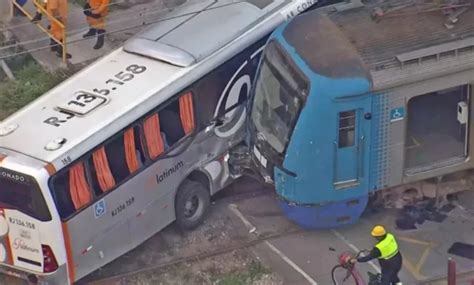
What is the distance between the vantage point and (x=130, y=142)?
14.5 metres

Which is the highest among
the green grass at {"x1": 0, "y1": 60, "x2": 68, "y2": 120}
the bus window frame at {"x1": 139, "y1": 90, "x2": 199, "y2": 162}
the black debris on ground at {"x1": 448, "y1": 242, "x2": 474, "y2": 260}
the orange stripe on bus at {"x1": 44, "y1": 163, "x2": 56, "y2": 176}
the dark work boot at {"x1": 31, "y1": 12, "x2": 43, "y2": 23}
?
the orange stripe on bus at {"x1": 44, "y1": 163, "x2": 56, "y2": 176}

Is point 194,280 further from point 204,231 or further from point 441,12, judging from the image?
point 441,12

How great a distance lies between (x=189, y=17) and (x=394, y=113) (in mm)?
3394

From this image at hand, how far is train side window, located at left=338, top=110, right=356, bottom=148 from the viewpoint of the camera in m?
14.5

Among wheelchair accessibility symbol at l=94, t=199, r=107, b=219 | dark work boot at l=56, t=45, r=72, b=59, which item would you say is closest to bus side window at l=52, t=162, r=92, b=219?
wheelchair accessibility symbol at l=94, t=199, r=107, b=219

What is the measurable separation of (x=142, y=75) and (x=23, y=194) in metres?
2.45

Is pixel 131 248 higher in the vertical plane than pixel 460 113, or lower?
lower

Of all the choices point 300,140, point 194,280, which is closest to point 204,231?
point 194,280

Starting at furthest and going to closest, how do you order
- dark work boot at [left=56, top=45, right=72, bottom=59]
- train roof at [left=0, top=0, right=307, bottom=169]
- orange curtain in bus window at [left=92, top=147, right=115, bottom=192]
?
dark work boot at [left=56, top=45, right=72, bottom=59] → orange curtain in bus window at [left=92, top=147, right=115, bottom=192] → train roof at [left=0, top=0, right=307, bottom=169]

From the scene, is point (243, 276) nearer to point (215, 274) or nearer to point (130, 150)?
point (215, 274)

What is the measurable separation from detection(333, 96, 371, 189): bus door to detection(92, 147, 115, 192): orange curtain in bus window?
289 centimetres

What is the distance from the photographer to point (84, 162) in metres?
14.0

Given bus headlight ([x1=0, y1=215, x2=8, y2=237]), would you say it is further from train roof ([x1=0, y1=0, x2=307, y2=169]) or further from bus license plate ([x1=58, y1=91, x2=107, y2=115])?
bus license plate ([x1=58, y1=91, x2=107, y2=115])

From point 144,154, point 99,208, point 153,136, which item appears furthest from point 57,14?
point 99,208
